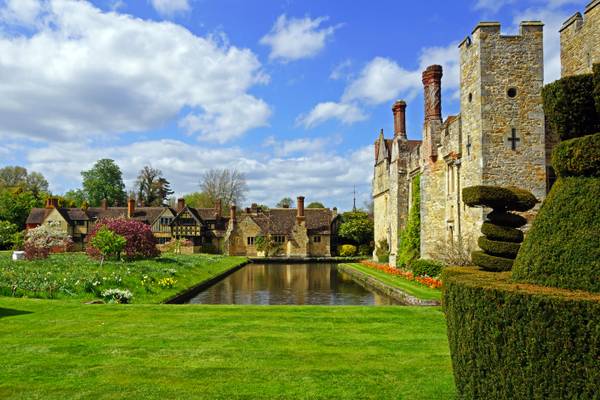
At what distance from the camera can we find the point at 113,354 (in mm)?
8469

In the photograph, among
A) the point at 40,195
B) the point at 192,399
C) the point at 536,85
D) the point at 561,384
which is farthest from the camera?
the point at 40,195

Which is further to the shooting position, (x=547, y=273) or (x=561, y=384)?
(x=547, y=273)

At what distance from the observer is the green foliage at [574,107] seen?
184 inches

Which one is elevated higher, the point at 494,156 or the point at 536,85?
the point at 536,85

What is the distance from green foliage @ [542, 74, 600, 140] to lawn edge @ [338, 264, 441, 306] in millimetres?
11458

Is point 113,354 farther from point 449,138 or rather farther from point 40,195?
point 40,195

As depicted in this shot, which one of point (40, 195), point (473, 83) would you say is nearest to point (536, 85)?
point (473, 83)

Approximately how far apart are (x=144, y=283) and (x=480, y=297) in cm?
1708

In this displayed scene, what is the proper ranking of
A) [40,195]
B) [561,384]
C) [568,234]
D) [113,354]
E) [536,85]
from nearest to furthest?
[561,384] → [568,234] → [113,354] → [536,85] → [40,195]

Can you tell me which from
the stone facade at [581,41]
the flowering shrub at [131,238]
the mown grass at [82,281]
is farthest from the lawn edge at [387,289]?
the flowering shrub at [131,238]

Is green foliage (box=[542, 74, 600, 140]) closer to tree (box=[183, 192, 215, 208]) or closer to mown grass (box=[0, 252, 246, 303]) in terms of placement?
mown grass (box=[0, 252, 246, 303])

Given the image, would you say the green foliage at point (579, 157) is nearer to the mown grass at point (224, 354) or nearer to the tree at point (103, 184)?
the mown grass at point (224, 354)

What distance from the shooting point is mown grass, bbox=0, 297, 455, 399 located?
6.75 metres

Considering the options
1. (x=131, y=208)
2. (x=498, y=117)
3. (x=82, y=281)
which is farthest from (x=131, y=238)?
(x=131, y=208)
